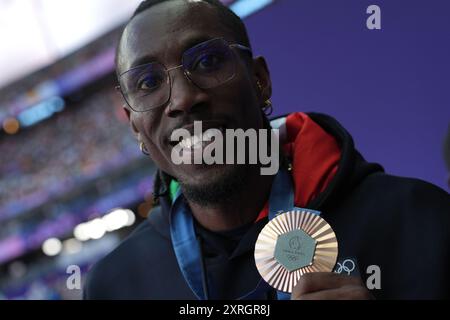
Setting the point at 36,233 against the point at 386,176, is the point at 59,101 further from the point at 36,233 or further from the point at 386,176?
the point at 386,176

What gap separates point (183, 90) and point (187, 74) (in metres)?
0.03

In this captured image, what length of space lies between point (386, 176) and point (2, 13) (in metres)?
6.60

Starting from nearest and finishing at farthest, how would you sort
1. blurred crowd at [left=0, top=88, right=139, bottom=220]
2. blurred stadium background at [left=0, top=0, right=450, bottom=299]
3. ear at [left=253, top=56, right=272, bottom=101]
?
1. ear at [left=253, top=56, right=272, bottom=101]
2. blurred stadium background at [left=0, top=0, right=450, bottom=299]
3. blurred crowd at [left=0, top=88, right=139, bottom=220]

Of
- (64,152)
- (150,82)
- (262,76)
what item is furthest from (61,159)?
(150,82)

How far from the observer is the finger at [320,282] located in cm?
72

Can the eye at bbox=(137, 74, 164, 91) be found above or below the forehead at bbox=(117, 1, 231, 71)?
below

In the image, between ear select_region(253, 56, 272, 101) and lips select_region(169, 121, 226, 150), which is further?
ear select_region(253, 56, 272, 101)

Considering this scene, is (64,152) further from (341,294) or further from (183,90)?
(341,294)

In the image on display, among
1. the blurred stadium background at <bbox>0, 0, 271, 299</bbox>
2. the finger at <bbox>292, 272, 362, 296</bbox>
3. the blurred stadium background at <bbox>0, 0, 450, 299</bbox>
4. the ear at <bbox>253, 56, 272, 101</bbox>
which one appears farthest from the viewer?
the blurred stadium background at <bbox>0, 0, 271, 299</bbox>

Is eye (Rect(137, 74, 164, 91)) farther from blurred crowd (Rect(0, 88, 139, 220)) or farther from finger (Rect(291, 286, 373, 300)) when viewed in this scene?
blurred crowd (Rect(0, 88, 139, 220))

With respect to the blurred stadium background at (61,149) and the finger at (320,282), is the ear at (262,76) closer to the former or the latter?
the finger at (320,282)

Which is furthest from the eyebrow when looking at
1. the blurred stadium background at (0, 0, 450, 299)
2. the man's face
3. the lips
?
the blurred stadium background at (0, 0, 450, 299)

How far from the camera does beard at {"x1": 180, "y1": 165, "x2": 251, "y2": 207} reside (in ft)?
3.69

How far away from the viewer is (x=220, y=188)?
1.13 metres
